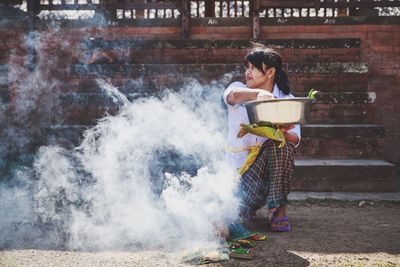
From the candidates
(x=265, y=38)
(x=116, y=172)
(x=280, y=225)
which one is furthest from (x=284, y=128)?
(x=265, y=38)

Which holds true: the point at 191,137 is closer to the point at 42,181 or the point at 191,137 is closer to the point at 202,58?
the point at 42,181

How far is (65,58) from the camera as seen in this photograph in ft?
23.0

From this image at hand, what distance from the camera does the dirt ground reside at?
8.48 ft

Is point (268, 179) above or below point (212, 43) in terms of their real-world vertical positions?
below

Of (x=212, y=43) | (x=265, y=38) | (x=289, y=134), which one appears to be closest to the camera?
(x=289, y=134)

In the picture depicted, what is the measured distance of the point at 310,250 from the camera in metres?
2.83

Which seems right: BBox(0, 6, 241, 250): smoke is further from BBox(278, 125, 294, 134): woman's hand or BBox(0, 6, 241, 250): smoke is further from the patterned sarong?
BBox(278, 125, 294, 134): woman's hand

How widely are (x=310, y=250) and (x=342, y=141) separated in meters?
2.88

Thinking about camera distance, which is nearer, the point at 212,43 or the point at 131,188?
the point at 131,188

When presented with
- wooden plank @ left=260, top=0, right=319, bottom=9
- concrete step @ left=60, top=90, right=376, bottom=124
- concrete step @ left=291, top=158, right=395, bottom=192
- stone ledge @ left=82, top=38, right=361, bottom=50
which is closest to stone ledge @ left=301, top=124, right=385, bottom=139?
concrete step @ left=60, top=90, right=376, bottom=124

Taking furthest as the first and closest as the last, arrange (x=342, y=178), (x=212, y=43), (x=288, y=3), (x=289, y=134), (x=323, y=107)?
(x=288, y=3) → (x=212, y=43) → (x=323, y=107) → (x=342, y=178) → (x=289, y=134)

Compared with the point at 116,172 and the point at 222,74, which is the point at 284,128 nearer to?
the point at 116,172

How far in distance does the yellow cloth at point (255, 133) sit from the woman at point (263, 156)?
0.12ft

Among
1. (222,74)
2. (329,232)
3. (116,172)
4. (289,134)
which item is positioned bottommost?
(329,232)
